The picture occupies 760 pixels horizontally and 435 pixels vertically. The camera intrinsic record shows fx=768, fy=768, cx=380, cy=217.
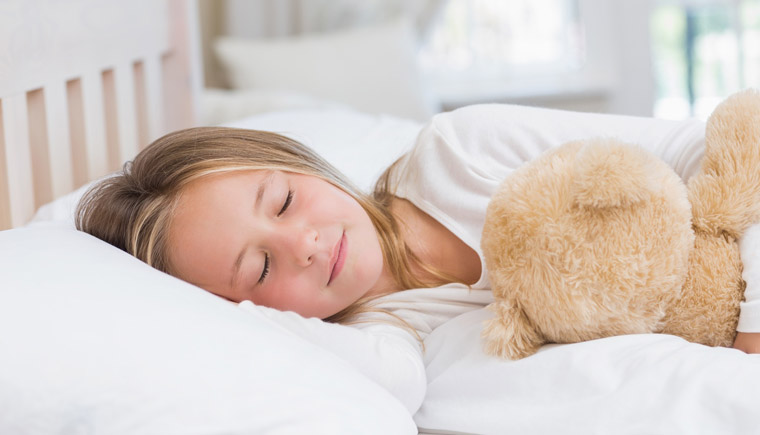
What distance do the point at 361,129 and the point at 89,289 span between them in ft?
2.98

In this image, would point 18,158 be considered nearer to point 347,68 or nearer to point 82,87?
point 82,87

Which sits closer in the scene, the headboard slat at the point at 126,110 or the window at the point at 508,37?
the headboard slat at the point at 126,110

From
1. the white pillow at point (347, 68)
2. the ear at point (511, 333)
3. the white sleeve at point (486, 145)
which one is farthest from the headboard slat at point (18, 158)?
the white pillow at point (347, 68)

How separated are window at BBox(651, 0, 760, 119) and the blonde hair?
6.37 feet

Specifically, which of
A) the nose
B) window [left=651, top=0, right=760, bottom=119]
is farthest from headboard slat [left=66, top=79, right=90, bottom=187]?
window [left=651, top=0, right=760, bottom=119]

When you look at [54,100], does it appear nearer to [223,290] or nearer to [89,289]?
[223,290]

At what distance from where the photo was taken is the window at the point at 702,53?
2.59 metres

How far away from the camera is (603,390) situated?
0.69m

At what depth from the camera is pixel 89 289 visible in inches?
24.7

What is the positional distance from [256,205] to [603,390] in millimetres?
410

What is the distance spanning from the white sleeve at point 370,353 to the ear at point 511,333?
88 millimetres

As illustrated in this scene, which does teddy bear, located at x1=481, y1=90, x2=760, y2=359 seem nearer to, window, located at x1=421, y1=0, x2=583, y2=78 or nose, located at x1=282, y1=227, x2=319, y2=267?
nose, located at x1=282, y1=227, x2=319, y2=267

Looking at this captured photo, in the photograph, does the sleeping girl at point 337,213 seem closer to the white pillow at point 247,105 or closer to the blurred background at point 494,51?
the white pillow at point 247,105

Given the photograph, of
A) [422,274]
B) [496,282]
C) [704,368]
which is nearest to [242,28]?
[422,274]
